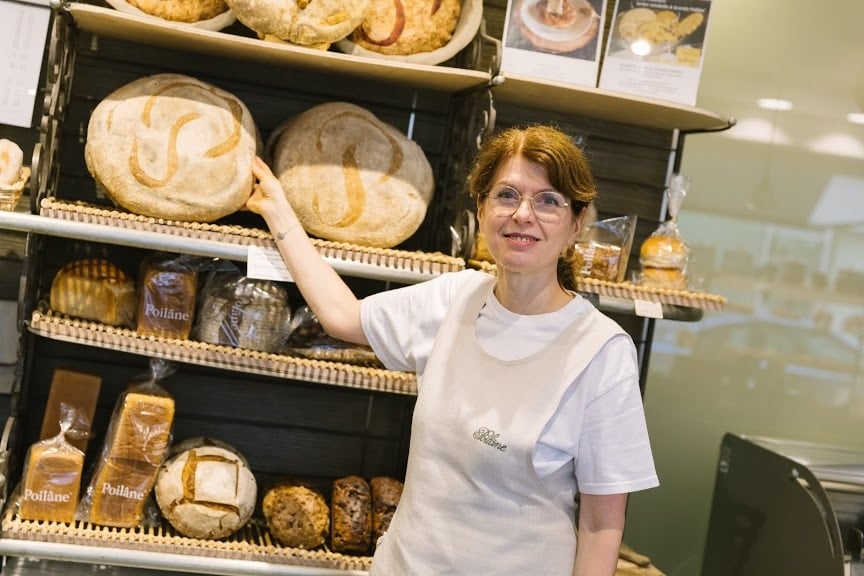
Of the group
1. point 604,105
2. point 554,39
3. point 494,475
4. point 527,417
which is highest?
point 554,39

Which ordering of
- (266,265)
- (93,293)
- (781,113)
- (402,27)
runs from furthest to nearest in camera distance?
(781,113) < (402,27) < (93,293) < (266,265)

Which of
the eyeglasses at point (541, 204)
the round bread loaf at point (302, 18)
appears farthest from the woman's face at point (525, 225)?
the round bread loaf at point (302, 18)

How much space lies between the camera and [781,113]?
334cm

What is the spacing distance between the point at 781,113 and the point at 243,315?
6.71 ft

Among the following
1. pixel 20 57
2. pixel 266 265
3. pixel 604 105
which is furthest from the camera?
pixel 604 105

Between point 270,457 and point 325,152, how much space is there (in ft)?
3.15

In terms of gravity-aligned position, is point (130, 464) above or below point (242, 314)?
below

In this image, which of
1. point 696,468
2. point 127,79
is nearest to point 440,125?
point 127,79

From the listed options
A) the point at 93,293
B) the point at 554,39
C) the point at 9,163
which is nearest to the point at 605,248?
the point at 554,39

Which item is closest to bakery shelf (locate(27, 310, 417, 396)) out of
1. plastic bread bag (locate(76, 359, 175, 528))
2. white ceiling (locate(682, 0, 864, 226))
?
plastic bread bag (locate(76, 359, 175, 528))

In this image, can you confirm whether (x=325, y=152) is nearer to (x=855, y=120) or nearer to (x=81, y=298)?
(x=81, y=298)

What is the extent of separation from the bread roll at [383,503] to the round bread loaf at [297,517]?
0.13m

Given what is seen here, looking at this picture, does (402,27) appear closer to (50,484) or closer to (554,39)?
(554,39)

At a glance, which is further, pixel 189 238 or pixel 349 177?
pixel 349 177
